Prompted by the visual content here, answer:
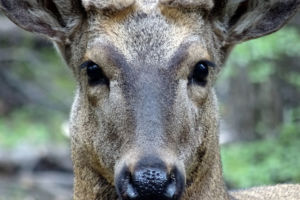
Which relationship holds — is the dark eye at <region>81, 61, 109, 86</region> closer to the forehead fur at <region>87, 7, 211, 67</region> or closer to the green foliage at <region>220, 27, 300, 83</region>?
the forehead fur at <region>87, 7, 211, 67</region>

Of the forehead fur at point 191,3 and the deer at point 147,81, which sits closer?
the deer at point 147,81

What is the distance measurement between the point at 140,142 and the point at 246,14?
6.29 feet

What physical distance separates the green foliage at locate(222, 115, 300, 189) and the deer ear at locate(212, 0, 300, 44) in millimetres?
5199

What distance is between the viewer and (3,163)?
51.7 feet

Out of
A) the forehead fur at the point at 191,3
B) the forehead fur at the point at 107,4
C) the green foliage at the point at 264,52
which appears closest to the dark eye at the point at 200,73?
the forehead fur at the point at 191,3

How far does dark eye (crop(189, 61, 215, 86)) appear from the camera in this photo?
273 inches

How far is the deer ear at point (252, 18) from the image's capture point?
7531 millimetres

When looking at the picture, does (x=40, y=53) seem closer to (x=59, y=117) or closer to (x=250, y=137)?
(x=59, y=117)

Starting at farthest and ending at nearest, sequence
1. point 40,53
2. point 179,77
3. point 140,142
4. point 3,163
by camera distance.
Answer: point 40,53 < point 3,163 < point 179,77 < point 140,142

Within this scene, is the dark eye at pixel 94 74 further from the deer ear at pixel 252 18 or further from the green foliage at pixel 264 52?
the green foliage at pixel 264 52

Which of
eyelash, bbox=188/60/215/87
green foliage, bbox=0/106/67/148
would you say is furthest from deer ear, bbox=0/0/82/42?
green foliage, bbox=0/106/67/148

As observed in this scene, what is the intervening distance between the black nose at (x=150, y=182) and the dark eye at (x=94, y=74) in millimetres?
951

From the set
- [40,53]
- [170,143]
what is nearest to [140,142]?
[170,143]

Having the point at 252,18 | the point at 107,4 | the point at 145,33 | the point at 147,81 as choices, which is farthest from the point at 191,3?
the point at 147,81
